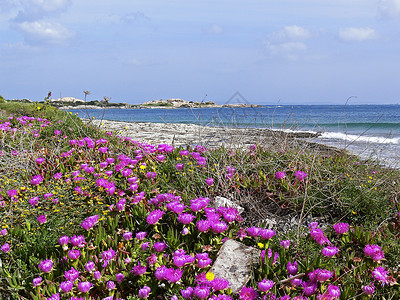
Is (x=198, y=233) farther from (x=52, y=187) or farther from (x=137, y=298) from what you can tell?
(x=52, y=187)

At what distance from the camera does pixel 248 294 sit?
8.23 feet

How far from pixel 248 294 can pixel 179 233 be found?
42.2 inches

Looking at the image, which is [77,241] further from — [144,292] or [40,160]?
[40,160]

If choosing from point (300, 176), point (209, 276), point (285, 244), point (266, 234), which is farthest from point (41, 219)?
point (300, 176)

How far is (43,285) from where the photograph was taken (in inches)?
117

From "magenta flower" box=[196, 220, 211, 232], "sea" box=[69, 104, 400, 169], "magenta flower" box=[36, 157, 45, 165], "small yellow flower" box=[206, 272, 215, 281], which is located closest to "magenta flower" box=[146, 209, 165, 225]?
"magenta flower" box=[196, 220, 211, 232]

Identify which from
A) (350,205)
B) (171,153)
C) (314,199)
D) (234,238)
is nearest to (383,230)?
(350,205)

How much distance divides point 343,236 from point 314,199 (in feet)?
3.04

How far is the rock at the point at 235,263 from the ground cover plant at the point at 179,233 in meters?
0.07

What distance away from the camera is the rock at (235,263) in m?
2.79

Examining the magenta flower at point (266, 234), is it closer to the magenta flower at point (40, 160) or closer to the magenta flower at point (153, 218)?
the magenta flower at point (153, 218)

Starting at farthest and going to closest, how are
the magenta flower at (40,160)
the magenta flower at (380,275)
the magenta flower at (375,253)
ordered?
the magenta flower at (40,160) → the magenta flower at (375,253) → the magenta flower at (380,275)

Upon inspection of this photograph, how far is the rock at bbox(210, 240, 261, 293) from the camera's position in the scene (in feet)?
9.14

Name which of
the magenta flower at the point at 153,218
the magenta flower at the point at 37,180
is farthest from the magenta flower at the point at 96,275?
the magenta flower at the point at 37,180
